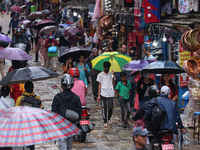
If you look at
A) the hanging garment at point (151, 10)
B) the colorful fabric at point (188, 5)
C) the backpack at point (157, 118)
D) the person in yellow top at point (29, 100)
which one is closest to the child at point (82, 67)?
the colorful fabric at point (188, 5)

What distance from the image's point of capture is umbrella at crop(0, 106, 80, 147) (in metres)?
4.34

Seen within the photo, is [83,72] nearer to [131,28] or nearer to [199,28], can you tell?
[199,28]

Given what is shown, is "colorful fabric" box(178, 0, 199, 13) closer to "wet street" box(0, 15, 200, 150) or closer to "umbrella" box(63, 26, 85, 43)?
"wet street" box(0, 15, 200, 150)

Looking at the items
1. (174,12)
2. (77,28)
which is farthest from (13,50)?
(77,28)

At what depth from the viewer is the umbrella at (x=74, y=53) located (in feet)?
37.2

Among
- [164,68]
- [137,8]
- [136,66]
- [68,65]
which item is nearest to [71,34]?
[137,8]

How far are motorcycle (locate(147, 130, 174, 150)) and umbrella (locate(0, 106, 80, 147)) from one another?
7.79 feet

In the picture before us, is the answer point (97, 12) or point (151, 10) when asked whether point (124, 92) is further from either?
point (97, 12)

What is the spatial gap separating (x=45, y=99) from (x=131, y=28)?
567 centimetres

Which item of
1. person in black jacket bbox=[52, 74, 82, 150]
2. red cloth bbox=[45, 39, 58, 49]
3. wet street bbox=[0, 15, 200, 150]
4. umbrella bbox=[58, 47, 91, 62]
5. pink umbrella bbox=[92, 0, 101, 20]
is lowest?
wet street bbox=[0, 15, 200, 150]

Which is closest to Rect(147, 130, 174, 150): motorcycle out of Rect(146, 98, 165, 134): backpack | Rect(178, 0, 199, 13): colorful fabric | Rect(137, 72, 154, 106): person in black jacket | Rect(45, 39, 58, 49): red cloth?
Rect(146, 98, 165, 134): backpack

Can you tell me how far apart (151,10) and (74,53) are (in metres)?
3.82

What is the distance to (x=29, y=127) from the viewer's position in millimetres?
4512

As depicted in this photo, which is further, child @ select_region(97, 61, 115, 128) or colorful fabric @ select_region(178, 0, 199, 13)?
colorful fabric @ select_region(178, 0, 199, 13)
